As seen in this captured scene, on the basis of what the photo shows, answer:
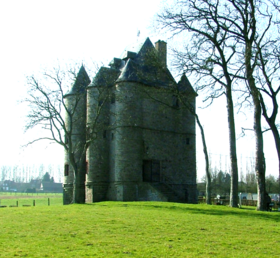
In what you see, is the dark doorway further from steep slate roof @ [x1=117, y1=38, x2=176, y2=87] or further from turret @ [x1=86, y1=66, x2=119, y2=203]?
steep slate roof @ [x1=117, y1=38, x2=176, y2=87]

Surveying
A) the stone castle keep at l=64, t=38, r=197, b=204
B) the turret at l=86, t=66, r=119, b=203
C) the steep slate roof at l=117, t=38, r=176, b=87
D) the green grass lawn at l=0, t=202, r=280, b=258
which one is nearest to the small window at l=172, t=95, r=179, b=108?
the stone castle keep at l=64, t=38, r=197, b=204

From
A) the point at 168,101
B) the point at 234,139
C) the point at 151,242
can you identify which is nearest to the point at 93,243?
the point at 151,242

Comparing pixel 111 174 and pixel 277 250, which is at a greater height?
pixel 111 174

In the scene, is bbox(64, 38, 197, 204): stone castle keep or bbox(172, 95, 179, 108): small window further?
bbox(172, 95, 179, 108): small window

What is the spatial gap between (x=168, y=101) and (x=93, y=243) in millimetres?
27777

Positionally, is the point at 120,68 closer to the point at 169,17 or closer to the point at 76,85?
the point at 76,85

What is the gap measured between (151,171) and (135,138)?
3.37 metres

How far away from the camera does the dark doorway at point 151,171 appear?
33.9 meters

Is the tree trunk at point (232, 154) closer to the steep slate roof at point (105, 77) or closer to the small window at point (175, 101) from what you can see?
the steep slate roof at point (105, 77)

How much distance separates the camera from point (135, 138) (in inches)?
1309

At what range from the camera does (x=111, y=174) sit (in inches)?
1342

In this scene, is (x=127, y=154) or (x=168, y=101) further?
(x=168, y=101)

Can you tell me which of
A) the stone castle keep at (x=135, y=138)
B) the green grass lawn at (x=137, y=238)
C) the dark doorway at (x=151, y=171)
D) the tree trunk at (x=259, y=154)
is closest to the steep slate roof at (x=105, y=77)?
the stone castle keep at (x=135, y=138)

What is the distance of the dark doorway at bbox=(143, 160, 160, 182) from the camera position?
33.9 metres
